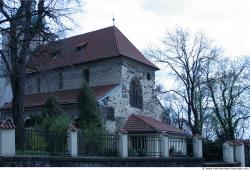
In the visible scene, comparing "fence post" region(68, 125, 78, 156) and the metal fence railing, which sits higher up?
"fence post" region(68, 125, 78, 156)

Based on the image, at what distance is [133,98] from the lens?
3266 cm

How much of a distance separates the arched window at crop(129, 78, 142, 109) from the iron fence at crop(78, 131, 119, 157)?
12784mm

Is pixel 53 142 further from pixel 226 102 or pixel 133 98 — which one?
pixel 226 102

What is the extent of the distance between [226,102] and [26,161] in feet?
90.8

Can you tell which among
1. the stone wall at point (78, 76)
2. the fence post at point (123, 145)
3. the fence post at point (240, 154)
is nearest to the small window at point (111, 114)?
the stone wall at point (78, 76)

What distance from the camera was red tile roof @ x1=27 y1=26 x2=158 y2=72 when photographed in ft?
106

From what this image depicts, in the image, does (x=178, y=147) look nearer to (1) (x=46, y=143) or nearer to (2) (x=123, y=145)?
(2) (x=123, y=145)

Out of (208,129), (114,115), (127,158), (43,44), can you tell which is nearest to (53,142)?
(127,158)

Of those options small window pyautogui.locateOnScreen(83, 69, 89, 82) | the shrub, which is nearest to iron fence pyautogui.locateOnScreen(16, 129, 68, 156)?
the shrub

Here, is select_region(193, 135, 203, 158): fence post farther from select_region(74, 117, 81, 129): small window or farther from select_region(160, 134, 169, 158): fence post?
select_region(74, 117, 81, 129): small window

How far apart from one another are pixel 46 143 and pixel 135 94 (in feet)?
54.5

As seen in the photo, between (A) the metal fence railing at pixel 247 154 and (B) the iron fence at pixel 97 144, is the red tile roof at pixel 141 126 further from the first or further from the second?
(B) the iron fence at pixel 97 144

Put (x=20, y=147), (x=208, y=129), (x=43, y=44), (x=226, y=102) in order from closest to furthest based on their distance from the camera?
(x=20, y=147), (x=43, y=44), (x=226, y=102), (x=208, y=129)

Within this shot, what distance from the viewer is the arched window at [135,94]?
32406mm
